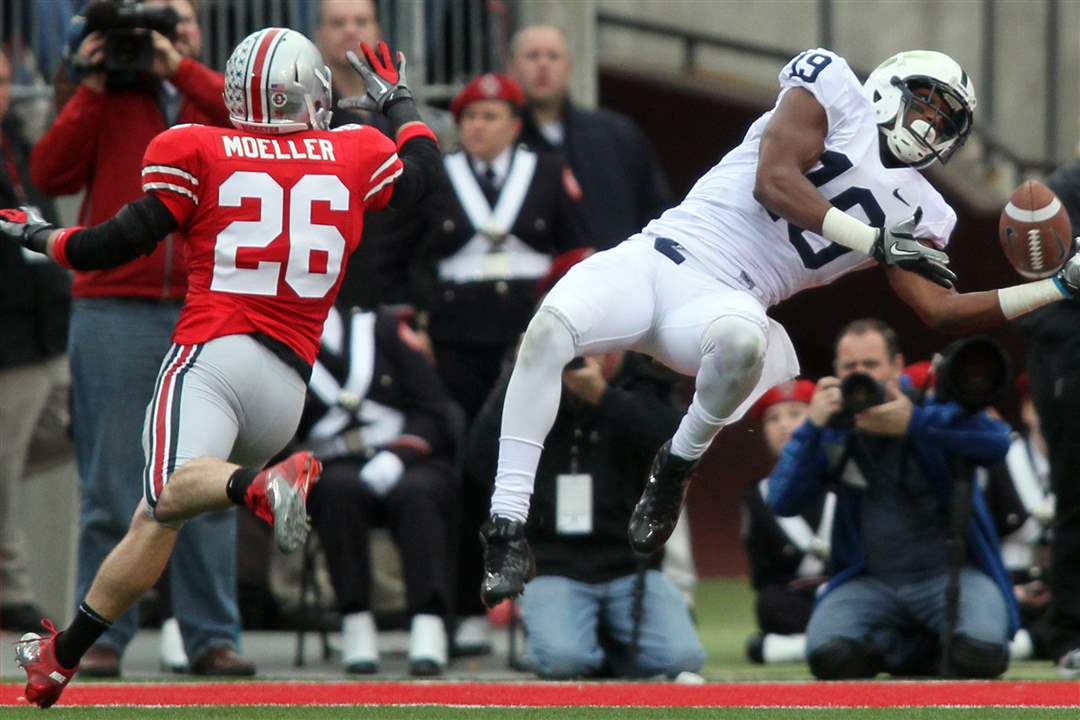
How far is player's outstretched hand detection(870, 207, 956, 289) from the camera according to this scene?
5895 mm

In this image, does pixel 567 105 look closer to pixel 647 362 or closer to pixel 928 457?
pixel 647 362

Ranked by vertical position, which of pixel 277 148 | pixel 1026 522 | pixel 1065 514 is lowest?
pixel 1026 522

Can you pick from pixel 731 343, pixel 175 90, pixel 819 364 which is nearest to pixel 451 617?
pixel 175 90

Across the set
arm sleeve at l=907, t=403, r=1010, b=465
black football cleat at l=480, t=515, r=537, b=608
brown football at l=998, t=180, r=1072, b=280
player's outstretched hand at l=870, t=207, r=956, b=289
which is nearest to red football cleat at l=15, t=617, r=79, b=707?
black football cleat at l=480, t=515, r=537, b=608

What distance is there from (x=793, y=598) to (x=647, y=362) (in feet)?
5.43

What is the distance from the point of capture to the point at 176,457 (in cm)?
607

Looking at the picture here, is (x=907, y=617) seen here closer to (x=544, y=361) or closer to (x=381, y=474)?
(x=381, y=474)

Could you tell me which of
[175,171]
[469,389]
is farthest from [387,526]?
[175,171]

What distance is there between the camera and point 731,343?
235 inches

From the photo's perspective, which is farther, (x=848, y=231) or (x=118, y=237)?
(x=118, y=237)

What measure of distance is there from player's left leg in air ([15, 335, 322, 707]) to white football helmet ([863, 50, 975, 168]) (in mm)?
1900

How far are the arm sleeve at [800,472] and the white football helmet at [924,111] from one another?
148 centimetres

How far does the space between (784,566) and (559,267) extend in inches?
73.4

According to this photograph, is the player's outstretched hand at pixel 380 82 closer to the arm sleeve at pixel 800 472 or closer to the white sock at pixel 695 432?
the white sock at pixel 695 432
